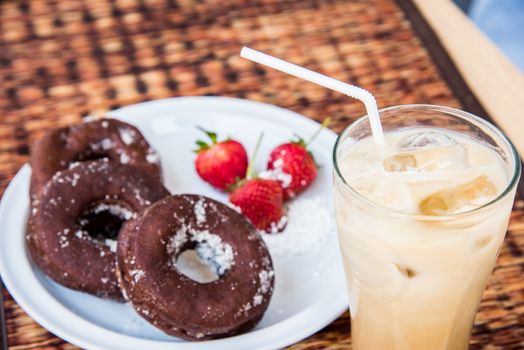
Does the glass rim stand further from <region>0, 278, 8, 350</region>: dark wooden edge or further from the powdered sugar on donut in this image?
<region>0, 278, 8, 350</region>: dark wooden edge

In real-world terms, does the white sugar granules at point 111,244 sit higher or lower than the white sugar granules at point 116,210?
lower

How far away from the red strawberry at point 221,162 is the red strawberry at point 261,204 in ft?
0.16

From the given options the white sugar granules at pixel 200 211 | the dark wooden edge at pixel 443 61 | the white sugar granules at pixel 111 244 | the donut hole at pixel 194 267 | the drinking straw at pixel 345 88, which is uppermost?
the drinking straw at pixel 345 88

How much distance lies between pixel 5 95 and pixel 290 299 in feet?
2.32

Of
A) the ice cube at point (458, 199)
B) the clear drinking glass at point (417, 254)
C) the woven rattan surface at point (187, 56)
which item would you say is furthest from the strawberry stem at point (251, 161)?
the ice cube at point (458, 199)

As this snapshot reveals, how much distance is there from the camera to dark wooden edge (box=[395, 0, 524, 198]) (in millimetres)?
1396

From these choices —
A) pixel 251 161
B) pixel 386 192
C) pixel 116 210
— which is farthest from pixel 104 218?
pixel 386 192

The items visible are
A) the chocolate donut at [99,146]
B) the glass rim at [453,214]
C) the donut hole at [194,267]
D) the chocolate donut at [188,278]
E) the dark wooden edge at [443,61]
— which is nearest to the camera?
the glass rim at [453,214]

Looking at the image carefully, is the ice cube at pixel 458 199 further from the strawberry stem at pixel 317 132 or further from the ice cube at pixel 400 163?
the strawberry stem at pixel 317 132

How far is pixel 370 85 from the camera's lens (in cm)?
148

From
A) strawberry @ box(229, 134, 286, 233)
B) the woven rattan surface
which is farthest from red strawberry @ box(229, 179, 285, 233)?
the woven rattan surface

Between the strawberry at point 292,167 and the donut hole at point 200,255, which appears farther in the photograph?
the strawberry at point 292,167

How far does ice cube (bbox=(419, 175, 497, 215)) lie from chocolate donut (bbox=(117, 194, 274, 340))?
0.30m

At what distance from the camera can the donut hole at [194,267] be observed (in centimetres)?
110
